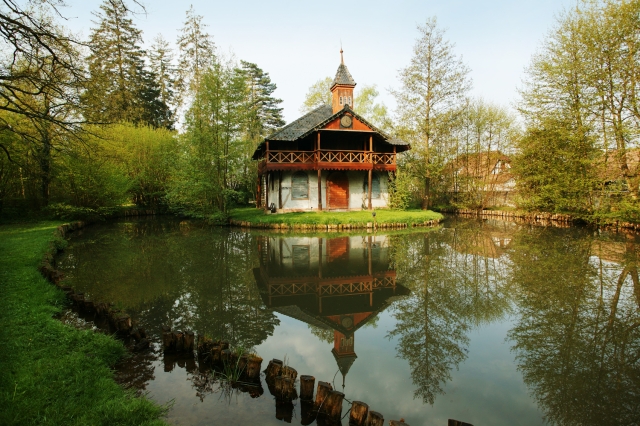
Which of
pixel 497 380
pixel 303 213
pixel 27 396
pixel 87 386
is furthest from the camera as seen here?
pixel 303 213

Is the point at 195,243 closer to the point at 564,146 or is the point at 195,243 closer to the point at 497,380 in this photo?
the point at 497,380

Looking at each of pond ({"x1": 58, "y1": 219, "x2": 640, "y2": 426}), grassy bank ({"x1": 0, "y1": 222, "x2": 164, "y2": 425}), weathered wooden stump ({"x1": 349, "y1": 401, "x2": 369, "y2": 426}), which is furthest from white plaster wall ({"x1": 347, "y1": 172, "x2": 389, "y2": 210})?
weathered wooden stump ({"x1": 349, "y1": 401, "x2": 369, "y2": 426})

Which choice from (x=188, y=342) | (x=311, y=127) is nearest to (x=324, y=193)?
(x=311, y=127)

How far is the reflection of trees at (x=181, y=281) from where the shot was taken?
641 centimetres

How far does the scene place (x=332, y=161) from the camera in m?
22.9

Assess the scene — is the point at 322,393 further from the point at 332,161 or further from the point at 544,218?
the point at 544,218

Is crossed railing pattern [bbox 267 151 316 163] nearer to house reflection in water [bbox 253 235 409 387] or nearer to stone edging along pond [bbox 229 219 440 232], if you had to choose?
stone edging along pond [bbox 229 219 440 232]

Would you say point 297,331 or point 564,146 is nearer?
point 297,331

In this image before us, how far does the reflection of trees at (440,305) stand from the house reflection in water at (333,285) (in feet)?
1.94

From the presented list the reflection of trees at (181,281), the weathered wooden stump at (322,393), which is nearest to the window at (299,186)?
the reflection of trees at (181,281)

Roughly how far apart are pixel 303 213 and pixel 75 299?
639 inches

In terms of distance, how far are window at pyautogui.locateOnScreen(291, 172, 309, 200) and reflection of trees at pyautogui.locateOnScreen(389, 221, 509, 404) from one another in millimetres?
11292

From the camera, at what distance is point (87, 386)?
3.92 meters

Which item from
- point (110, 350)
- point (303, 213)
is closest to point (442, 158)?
point (303, 213)
